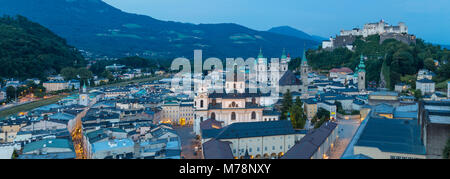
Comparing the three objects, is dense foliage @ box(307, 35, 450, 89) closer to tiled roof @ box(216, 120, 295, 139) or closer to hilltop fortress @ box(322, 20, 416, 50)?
hilltop fortress @ box(322, 20, 416, 50)

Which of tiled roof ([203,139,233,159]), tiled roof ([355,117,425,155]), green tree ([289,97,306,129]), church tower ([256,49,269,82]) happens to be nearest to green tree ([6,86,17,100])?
church tower ([256,49,269,82])

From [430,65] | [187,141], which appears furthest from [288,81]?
[430,65]

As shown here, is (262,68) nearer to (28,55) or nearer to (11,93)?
(11,93)

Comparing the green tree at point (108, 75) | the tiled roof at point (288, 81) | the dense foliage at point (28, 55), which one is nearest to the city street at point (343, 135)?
the tiled roof at point (288, 81)

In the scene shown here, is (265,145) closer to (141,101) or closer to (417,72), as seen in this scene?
(141,101)

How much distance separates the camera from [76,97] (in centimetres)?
3027

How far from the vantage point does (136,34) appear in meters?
109

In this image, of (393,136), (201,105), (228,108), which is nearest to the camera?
(393,136)

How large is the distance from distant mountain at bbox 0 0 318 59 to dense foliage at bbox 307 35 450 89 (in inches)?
1722

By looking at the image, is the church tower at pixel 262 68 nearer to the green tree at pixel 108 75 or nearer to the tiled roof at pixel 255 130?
the tiled roof at pixel 255 130

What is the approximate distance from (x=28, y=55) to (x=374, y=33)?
46.6 metres

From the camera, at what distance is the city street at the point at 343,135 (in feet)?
47.8

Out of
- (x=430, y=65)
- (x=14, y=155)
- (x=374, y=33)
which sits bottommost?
(x=14, y=155)
